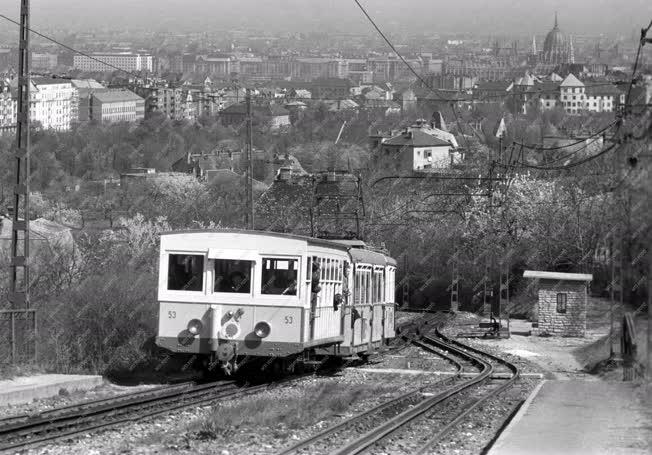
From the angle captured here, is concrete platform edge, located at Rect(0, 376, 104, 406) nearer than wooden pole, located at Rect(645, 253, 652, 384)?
No

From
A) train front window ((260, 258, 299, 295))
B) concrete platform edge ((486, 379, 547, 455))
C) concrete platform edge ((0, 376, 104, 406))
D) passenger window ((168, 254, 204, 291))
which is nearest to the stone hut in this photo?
train front window ((260, 258, 299, 295))

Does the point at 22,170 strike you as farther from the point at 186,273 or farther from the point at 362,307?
the point at 362,307

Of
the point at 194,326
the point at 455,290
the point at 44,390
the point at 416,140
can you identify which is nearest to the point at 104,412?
the point at 44,390

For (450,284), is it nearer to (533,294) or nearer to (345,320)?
(533,294)

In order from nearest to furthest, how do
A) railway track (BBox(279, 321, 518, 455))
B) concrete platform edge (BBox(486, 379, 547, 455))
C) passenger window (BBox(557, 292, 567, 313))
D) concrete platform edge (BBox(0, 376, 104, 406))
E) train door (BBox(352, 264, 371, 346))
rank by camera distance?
concrete platform edge (BBox(486, 379, 547, 455)) → railway track (BBox(279, 321, 518, 455)) → concrete platform edge (BBox(0, 376, 104, 406)) → train door (BBox(352, 264, 371, 346)) → passenger window (BBox(557, 292, 567, 313))

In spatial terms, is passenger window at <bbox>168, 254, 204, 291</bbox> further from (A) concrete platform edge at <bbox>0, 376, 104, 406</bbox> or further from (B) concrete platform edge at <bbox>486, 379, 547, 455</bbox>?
(B) concrete platform edge at <bbox>486, 379, 547, 455</bbox>

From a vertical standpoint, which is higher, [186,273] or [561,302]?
[186,273]

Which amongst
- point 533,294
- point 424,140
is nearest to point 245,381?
point 533,294

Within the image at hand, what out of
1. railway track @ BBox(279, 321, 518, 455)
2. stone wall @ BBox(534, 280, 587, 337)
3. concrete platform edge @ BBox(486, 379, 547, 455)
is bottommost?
railway track @ BBox(279, 321, 518, 455)
